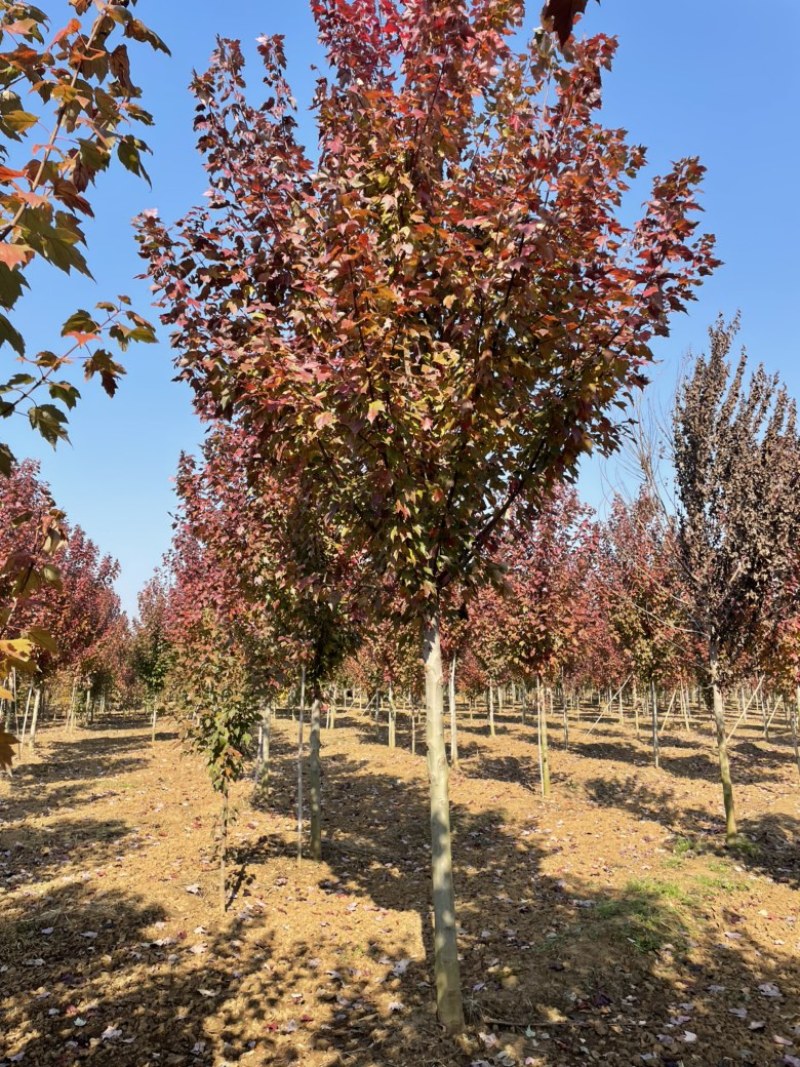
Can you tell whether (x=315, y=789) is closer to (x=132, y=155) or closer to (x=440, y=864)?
(x=440, y=864)

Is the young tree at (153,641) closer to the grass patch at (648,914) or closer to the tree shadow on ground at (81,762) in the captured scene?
the tree shadow on ground at (81,762)

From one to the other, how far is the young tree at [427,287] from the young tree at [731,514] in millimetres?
6804

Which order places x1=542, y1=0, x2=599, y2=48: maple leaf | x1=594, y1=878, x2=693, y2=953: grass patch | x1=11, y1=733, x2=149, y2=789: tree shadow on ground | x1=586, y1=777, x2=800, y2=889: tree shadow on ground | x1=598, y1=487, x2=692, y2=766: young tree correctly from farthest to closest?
x1=598, y1=487, x2=692, y2=766: young tree, x1=11, y1=733, x2=149, y2=789: tree shadow on ground, x1=586, y1=777, x2=800, y2=889: tree shadow on ground, x1=594, y1=878, x2=693, y2=953: grass patch, x1=542, y1=0, x2=599, y2=48: maple leaf

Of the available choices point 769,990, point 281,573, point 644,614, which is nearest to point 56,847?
point 281,573

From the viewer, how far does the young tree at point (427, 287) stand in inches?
169

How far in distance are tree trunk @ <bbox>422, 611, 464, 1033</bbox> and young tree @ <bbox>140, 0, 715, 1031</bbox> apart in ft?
0.05

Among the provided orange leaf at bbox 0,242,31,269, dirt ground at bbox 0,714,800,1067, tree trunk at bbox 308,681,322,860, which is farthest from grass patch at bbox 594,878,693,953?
orange leaf at bbox 0,242,31,269

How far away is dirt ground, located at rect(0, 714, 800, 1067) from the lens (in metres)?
4.68

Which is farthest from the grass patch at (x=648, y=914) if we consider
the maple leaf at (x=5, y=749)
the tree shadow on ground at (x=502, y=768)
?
the tree shadow on ground at (x=502, y=768)

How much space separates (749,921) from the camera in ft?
23.2

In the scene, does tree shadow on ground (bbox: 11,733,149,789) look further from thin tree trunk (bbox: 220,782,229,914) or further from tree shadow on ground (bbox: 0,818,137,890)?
thin tree trunk (bbox: 220,782,229,914)

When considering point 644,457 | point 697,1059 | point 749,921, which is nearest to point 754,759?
point 644,457

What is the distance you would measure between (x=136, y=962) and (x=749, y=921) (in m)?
6.54

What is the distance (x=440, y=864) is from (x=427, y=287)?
14.2ft
